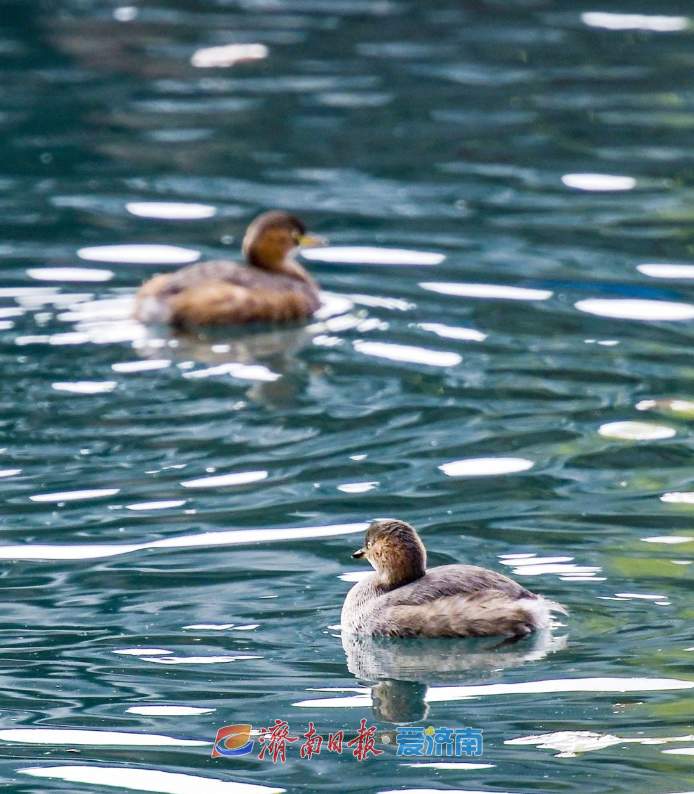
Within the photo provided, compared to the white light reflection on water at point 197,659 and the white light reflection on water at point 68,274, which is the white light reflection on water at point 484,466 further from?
the white light reflection on water at point 68,274

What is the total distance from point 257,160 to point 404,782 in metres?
10.7

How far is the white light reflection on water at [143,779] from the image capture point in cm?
606

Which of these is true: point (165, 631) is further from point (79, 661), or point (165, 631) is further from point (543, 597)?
point (543, 597)

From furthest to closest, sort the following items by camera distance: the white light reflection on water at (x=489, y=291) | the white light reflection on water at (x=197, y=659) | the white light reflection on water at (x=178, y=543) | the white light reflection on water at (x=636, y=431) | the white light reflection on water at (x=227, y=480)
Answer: the white light reflection on water at (x=489, y=291), the white light reflection on water at (x=636, y=431), the white light reflection on water at (x=227, y=480), the white light reflection on water at (x=178, y=543), the white light reflection on water at (x=197, y=659)

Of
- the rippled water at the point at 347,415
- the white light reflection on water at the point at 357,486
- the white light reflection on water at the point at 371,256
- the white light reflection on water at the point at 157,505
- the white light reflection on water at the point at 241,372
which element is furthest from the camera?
the white light reflection on water at the point at 371,256

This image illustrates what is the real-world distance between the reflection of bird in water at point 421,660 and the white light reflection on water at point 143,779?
0.67 metres

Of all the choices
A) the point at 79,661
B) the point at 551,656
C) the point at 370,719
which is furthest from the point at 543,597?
the point at 79,661

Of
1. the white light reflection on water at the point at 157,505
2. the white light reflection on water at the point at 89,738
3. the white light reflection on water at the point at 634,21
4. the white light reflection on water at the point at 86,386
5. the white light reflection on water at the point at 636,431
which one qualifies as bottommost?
the white light reflection on water at the point at 636,431

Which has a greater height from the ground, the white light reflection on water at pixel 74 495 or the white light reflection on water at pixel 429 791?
the white light reflection on water at pixel 74 495

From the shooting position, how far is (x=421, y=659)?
7004 mm

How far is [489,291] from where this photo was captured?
12.3 metres

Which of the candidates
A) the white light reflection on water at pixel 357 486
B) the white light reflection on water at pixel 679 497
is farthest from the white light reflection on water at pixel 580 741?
the white light reflection on water at pixel 357 486

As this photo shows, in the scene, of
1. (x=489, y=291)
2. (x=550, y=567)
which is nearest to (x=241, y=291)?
(x=489, y=291)

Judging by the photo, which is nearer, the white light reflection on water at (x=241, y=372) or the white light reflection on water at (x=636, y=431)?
the white light reflection on water at (x=636, y=431)
